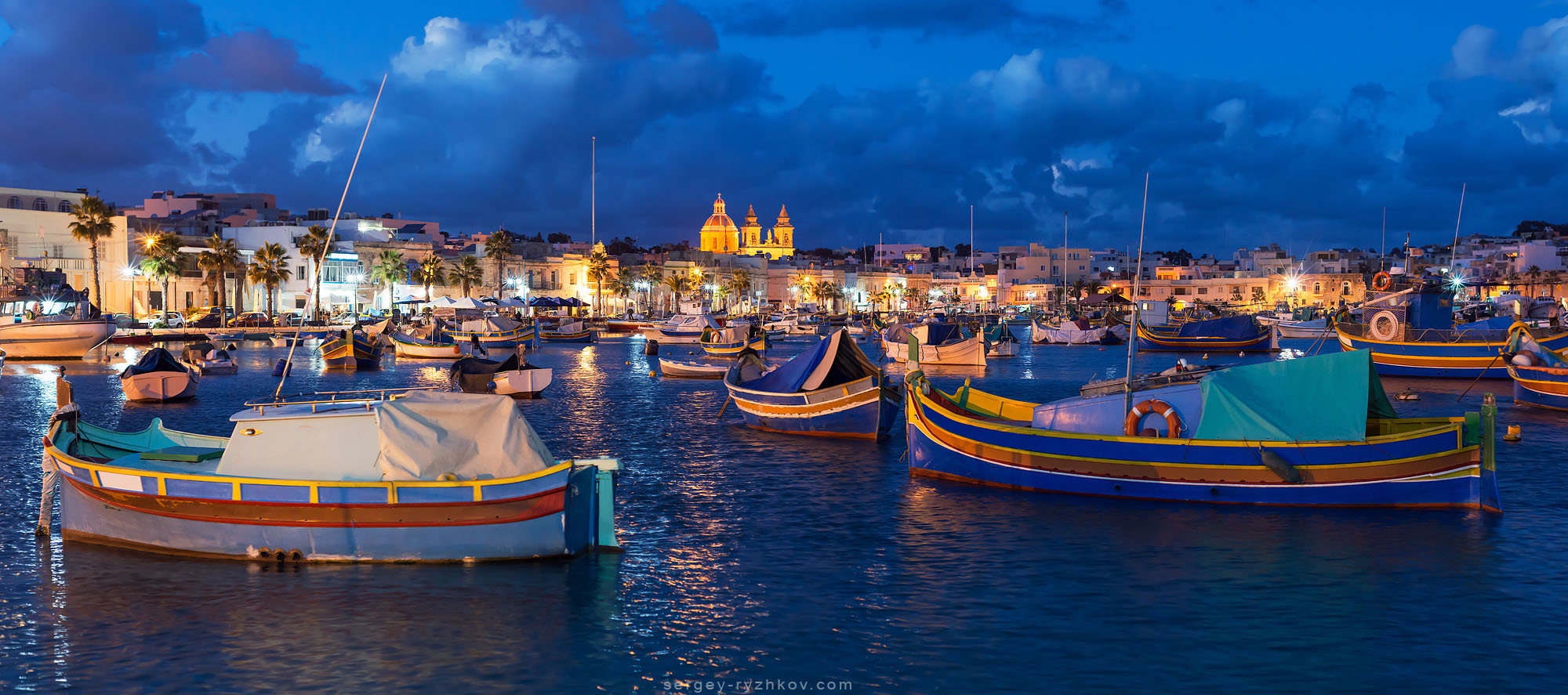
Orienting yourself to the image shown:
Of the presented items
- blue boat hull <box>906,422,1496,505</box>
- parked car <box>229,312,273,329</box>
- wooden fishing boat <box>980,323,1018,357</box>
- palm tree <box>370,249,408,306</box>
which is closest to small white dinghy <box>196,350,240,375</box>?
parked car <box>229,312,273,329</box>

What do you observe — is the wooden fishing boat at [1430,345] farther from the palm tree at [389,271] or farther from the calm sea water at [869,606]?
the palm tree at [389,271]

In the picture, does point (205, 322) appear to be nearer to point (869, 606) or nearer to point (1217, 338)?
point (1217, 338)

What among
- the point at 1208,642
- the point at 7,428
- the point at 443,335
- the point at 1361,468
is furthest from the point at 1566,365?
the point at 443,335

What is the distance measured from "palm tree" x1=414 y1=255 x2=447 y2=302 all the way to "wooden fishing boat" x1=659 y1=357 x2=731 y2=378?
79586 mm

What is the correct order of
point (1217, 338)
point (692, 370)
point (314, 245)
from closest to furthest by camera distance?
point (692, 370) → point (1217, 338) → point (314, 245)

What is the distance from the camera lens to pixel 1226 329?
298 ft

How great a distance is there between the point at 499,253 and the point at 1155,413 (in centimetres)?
13178

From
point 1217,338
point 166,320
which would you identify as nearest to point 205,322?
point 166,320

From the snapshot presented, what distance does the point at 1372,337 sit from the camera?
58.1 metres

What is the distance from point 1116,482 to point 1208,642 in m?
8.89

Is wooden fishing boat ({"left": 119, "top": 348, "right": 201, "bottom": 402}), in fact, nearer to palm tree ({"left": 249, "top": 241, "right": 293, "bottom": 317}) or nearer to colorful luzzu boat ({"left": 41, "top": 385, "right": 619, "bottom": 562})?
colorful luzzu boat ({"left": 41, "top": 385, "right": 619, "bottom": 562})

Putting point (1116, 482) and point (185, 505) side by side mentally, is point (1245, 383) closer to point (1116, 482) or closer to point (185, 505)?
point (1116, 482)

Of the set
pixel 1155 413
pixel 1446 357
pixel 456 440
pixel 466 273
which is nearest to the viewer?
pixel 456 440

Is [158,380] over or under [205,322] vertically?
over
